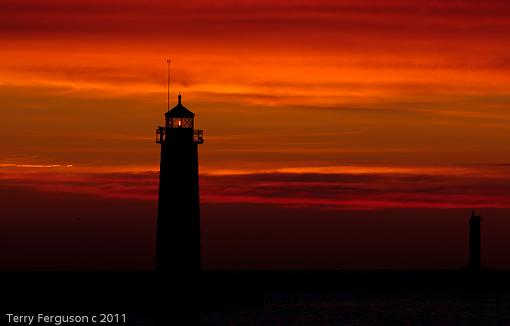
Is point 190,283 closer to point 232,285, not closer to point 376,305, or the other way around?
point 232,285

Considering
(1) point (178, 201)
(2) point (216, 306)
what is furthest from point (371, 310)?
(1) point (178, 201)

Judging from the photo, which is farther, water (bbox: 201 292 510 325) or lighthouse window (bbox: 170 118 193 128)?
water (bbox: 201 292 510 325)

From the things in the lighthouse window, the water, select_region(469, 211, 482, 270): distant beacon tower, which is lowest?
the water

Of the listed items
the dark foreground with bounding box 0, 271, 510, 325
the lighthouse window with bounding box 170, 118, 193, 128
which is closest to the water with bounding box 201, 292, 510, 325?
the dark foreground with bounding box 0, 271, 510, 325

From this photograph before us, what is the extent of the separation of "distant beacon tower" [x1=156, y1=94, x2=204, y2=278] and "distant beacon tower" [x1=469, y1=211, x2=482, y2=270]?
68.0 meters

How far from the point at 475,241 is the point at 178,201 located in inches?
2830

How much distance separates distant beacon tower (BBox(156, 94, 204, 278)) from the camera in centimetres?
6406

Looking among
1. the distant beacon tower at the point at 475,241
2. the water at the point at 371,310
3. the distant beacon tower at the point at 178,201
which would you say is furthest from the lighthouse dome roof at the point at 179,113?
the distant beacon tower at the point at 475,241

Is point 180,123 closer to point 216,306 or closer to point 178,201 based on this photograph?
point 178,201

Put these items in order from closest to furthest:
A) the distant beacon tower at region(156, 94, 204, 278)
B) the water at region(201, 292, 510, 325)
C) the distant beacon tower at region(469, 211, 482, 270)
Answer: the distant beacon tower at region(156, 94, 204, 278), the water at region(201, 292, 510, 325), the distant beacon tower at region(469, 211, 482, 270)

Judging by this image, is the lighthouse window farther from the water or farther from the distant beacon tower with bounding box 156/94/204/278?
the water

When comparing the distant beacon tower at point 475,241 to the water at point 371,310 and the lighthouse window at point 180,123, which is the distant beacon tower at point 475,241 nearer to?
the water at point 371,310

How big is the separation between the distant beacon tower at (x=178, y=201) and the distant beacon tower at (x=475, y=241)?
68011 mm

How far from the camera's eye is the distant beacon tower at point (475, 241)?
12838 cm
